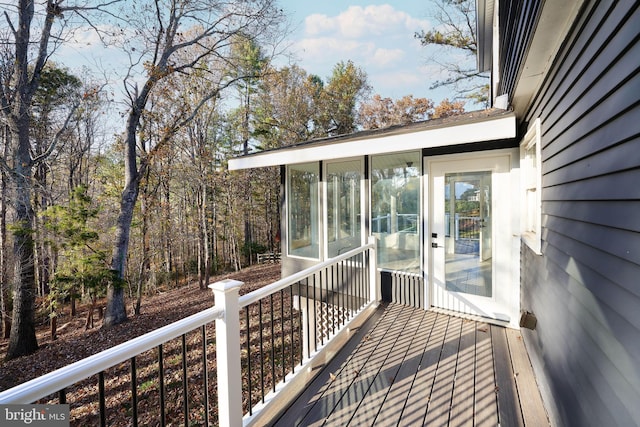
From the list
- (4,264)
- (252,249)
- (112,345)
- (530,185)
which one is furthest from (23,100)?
(252,249)

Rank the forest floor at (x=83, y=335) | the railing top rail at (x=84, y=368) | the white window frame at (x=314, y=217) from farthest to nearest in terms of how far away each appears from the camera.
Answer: the forest floor at (x=83, y=335)
the white window frame at (x=314, y=217)
the railing top rail at (x=84, y=368)

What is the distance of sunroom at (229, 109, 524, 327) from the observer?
130 inches

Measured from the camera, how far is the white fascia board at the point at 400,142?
287 cm

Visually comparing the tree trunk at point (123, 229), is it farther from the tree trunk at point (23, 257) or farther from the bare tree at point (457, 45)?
the bare tree at point (457, 45)

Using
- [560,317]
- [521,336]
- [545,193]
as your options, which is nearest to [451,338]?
[521,336]

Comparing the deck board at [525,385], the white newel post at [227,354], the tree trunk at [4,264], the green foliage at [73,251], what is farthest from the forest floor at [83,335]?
the deck board at [525,385]

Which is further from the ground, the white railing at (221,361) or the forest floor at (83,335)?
the white railing at (221,361)

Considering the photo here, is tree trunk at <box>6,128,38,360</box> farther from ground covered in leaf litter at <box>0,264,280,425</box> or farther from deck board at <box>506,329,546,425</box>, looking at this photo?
deck board at <box>506,329,546,425</box>

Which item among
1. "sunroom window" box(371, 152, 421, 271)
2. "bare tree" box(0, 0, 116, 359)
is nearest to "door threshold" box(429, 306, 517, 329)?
"sunroom window" box(371, 152, 421, 271)

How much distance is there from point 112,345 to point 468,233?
750 cm

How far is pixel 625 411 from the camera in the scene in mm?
938

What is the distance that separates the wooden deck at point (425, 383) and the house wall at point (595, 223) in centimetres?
35

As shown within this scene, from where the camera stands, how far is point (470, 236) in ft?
11.9

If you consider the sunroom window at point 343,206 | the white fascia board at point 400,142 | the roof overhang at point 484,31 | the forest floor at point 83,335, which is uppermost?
the roof overhang at point 484,31
